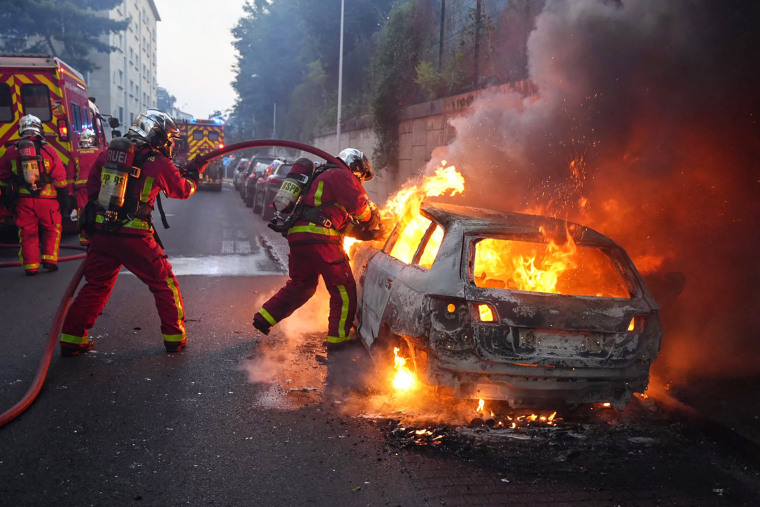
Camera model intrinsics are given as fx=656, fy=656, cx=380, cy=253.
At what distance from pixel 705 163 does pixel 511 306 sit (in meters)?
3.89

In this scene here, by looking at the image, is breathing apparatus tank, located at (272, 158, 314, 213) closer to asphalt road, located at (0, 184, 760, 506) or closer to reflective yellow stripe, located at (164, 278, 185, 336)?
reflective yellow stripe, located at (164, 278, 185, 336)

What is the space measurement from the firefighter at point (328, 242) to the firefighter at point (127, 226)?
0.85 meters

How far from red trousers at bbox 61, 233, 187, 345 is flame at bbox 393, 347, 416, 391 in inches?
82.7

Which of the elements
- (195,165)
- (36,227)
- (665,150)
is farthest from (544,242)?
(36,227)

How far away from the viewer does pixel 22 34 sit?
30250mm

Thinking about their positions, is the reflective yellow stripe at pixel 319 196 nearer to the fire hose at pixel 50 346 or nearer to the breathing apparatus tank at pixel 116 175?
the fire hose at pixel 50 346

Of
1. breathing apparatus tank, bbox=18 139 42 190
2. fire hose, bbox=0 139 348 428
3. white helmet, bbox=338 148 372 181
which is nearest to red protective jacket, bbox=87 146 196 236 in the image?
fire hose, bbox=0 139 348 428

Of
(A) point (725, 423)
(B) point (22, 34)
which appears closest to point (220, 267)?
(A) point (725, 423)

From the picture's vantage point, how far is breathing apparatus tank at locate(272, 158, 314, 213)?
5.54m

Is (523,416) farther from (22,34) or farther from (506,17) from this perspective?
(22,34)

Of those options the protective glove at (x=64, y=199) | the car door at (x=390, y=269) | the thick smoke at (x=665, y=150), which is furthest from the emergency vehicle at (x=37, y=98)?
the car door at (x=390, y=269)

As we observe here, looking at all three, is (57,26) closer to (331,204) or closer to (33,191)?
(33,191)

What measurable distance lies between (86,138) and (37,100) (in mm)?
1263

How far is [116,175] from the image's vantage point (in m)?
5.22
